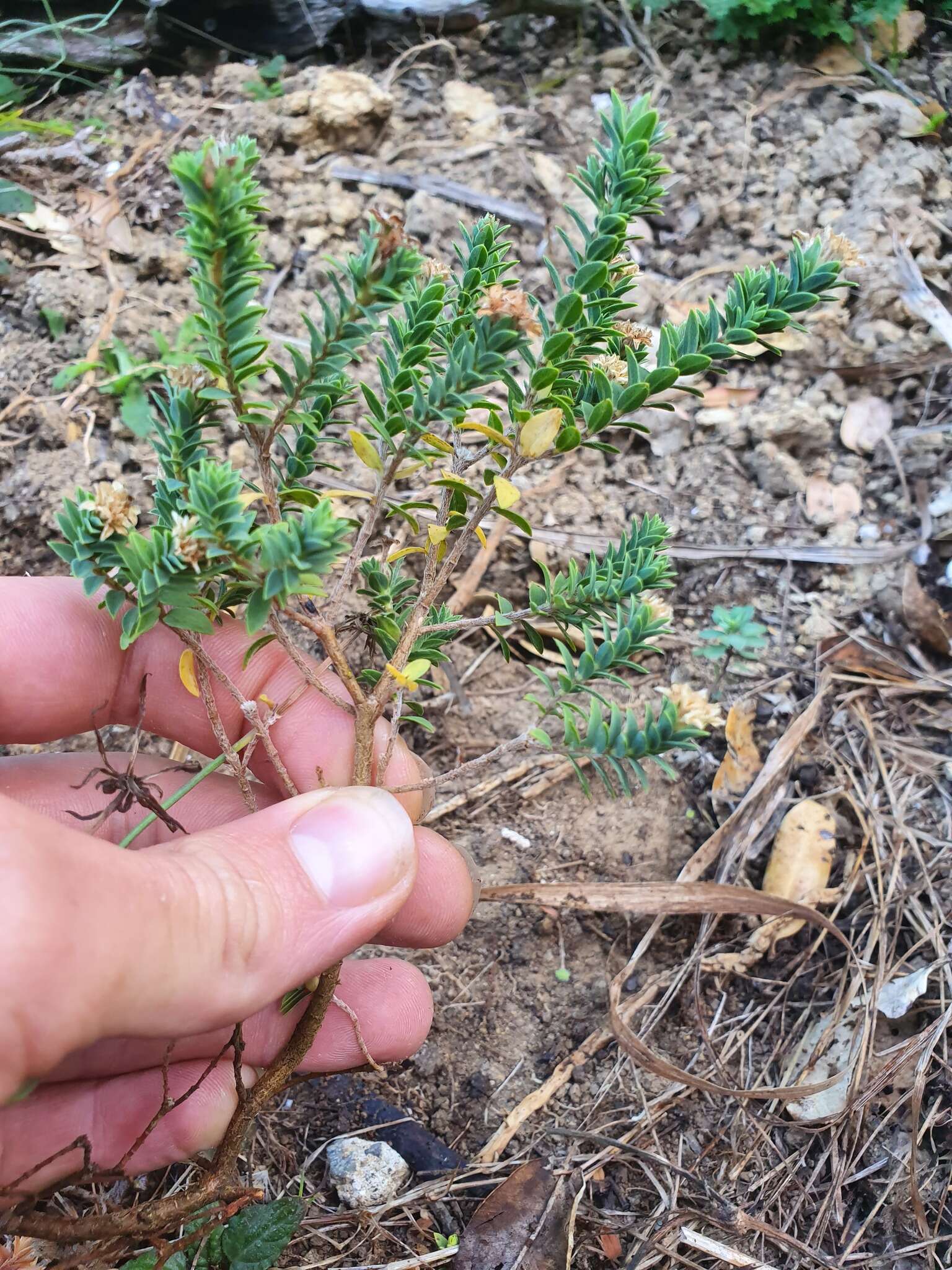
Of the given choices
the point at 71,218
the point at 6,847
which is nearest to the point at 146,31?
the point at 71,218

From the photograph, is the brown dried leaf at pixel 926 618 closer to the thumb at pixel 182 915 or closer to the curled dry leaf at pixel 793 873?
the curled dry leaf at pixel 793 873

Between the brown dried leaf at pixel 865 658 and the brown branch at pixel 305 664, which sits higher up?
the brown branch at pixel 305 664

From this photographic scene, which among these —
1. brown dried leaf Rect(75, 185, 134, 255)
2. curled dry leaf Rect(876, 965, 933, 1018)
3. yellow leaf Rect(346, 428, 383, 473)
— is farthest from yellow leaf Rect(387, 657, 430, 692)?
brown dried leaf Rect(75, 185, 134, 255)

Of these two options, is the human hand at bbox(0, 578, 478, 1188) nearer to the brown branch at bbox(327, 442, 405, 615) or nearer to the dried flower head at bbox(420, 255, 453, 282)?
the brown branch at bbox(327, 442, 405, 615)

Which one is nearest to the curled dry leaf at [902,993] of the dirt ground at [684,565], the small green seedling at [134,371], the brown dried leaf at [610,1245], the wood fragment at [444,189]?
the dirt ground at [684,565]

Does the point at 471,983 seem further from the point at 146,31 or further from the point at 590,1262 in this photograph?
the point at 146,31

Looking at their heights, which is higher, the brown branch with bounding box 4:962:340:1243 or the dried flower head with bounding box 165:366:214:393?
the dried flower head with bounding box 165:366:214:393

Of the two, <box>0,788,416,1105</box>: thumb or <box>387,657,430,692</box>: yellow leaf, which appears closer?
<box>0,788,416,1105</box>: thumb
